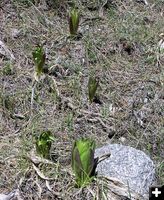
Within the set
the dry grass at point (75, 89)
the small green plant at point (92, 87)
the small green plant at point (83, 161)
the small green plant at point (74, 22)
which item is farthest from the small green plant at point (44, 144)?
the small green plant at point (74, 22)

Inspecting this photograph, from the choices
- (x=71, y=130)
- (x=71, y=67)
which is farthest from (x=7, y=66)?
(x=71, y=130)

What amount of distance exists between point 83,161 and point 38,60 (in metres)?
1.01

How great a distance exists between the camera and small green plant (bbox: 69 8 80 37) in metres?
3.54

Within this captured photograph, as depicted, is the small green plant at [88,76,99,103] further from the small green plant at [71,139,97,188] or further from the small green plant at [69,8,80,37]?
the small green plant at [71,139,97,188]

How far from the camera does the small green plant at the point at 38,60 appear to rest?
3162mm

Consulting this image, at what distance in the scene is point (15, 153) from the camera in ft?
8.73

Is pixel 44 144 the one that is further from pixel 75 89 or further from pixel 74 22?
pixel 74 22

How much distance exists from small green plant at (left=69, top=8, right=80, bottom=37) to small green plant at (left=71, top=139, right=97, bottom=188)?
139 centimetres

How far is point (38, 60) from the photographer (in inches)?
125

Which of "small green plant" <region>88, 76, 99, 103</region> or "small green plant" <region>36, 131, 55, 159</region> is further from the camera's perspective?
"small green plant" <region>88, 76, 99, 103</region>

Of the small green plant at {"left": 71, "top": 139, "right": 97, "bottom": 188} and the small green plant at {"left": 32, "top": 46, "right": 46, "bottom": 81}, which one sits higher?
the small green plant at {"left": 32, "top": 46, "right": 46, "bottom": 81}

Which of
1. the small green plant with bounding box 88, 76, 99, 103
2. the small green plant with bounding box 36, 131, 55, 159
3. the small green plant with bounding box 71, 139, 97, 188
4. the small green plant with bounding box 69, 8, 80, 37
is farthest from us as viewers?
the small green plant with bounding box 69, 8, 80, 37

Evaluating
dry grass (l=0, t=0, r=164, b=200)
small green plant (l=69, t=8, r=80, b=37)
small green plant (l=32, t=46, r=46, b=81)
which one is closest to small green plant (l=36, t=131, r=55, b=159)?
dry grass (l=0, t=0, r=164, b=200)

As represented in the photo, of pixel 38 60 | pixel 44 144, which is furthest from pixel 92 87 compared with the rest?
pixel 44 144
